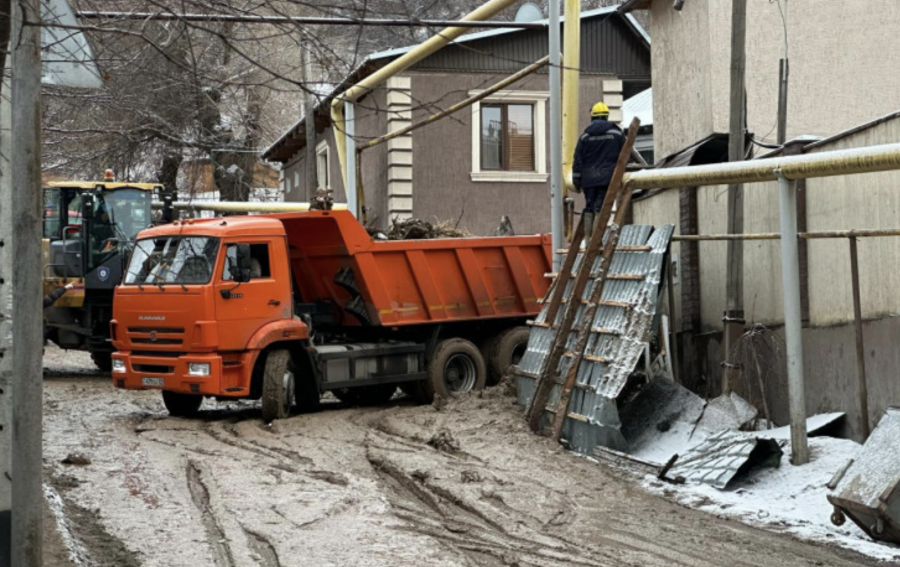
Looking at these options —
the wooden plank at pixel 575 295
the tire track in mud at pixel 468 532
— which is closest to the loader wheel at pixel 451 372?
the wooden plank at pixel 575 295

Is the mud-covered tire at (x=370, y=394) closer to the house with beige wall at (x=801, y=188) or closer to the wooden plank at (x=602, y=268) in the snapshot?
the house with beige wall at (x=801, y=188)

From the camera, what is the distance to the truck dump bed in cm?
1675

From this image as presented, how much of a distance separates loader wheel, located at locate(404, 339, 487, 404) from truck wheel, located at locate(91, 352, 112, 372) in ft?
23.2

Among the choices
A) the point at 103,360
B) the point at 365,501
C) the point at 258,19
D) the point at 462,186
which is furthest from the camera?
the point at 462,186

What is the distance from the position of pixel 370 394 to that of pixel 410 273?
1.94 meters

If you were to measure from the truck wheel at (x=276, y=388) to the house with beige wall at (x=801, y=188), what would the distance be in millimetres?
4858

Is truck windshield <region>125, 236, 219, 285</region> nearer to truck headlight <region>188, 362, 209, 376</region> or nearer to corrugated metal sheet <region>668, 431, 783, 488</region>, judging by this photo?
truck headlight <region>188, 362, 209, 376</region>

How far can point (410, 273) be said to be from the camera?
17234mm

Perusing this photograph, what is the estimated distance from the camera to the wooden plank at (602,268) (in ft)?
42.0

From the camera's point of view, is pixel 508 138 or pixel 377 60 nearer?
pixel 377 60

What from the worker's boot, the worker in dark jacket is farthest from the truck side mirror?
the worker's boot

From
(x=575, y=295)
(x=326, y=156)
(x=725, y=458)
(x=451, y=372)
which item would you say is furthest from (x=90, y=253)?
(x=725, y=458)

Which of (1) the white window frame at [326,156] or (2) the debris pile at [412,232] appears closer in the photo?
(2) the debris pile at [412,232]

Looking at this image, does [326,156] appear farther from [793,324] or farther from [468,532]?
[468,532]
